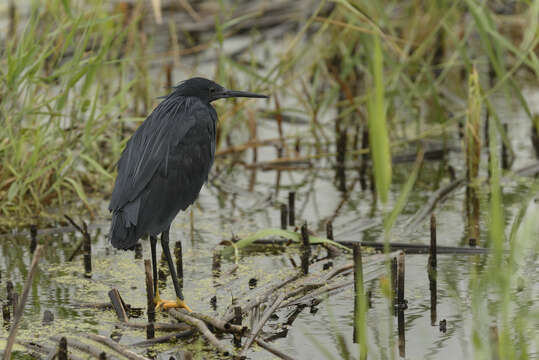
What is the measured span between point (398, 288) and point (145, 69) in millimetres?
3821

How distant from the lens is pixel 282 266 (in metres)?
4.56

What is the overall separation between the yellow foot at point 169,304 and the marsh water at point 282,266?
68 mm

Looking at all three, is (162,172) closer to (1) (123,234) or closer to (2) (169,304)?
(1) (123,234)

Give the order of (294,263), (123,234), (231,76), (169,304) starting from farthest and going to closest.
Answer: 1. (231,76)
2. (294,263)
3. (169,304)
4. (123,234)

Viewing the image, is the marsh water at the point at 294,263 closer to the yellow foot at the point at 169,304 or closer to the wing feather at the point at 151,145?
the yellow foot at the point at 169,304

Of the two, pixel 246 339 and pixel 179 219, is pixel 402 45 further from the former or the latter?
pixel 246 339

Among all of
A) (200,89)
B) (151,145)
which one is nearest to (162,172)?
(151,145)

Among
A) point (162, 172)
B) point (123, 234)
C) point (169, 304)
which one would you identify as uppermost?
point (162, 172)

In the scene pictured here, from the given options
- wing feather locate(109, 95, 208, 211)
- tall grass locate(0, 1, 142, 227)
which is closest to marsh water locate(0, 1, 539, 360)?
tall grass locate(0, 1, 142, 227)

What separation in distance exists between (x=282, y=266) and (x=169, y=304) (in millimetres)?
808

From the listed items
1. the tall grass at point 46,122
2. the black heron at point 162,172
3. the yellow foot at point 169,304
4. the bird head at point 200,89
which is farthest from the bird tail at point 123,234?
the tall grass at point 46,122

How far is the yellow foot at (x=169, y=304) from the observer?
153 inches

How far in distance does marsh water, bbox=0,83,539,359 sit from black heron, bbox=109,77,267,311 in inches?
14.2

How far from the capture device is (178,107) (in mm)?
4137
